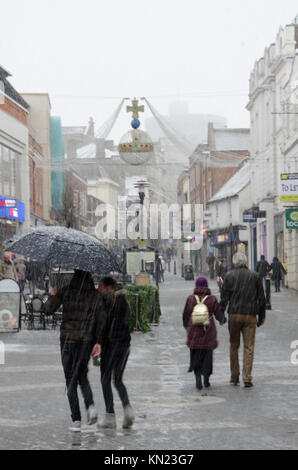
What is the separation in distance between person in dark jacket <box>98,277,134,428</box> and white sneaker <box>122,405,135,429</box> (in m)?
0.07

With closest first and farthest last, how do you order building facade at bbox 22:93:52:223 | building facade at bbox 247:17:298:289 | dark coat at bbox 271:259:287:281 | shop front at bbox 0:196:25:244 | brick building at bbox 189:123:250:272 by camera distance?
dark coat at bbox 271:259:287:281
building facade at bbox 247:17:298:289
shop front at bbox 0:196:25:244
building facade at bbox 22:93:52:223
brick building at bbox 189:123:250:272

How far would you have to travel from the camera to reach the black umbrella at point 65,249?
8883mm

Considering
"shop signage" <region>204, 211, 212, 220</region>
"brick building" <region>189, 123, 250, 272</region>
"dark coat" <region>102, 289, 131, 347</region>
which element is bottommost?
"dark coat" <region>102, 289, 131, 347</region>

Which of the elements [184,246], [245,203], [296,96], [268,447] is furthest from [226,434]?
[184,246]

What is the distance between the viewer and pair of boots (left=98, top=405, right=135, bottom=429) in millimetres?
8359

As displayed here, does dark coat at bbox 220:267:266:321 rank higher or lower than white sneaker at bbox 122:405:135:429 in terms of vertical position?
higher

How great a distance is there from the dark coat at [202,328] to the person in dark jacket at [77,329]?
2.97 metres

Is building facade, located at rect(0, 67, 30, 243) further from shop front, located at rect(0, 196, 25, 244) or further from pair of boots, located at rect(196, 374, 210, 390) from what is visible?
pair of boots, located at rect(196, 374, 210, 390)

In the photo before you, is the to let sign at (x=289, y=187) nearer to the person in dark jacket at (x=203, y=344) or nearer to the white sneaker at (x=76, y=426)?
the person in dark jacket at (x=203, y=344)

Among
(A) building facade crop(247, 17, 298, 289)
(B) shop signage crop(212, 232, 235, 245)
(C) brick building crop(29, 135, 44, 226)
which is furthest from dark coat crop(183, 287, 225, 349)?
(B) shop signage crop(212, 232, 235, 245)

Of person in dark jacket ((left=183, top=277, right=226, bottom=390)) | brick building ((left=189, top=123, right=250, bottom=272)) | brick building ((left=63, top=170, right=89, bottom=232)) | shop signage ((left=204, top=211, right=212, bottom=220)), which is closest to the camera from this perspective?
person in dark jacket ((left=183, top=277, right=226, bottom=390))

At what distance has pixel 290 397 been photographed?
409 inches

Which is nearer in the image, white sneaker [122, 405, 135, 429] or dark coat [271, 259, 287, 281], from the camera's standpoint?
white sneaker [122, 405, 135, 429]

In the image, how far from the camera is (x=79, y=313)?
8.20m
